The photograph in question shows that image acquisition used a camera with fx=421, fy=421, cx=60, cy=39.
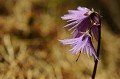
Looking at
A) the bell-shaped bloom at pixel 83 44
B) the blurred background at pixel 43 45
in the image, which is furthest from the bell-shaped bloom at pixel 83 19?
the blurred background at pixel 43 45

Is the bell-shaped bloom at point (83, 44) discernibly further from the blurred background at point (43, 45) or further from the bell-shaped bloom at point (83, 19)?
the blurred background at point (43, 45)

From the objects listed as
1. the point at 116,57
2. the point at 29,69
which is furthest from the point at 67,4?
the point at 29,69

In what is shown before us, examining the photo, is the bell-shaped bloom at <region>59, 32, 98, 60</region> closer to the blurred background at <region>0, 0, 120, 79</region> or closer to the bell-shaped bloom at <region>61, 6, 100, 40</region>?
the bell-shaped bloom at <region>61, 6, 100, 40</region>

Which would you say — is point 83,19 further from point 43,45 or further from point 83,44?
point 43,45

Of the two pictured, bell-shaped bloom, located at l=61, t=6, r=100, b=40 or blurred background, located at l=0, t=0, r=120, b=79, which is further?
blurred background, located at l=0, t=0, r=120, b=79

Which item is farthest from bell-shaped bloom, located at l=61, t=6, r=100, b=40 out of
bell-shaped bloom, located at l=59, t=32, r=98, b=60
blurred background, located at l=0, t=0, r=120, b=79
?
blurred background, located at l=0, t=0, r=120, b=79

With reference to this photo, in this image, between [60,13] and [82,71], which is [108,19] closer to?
[60,13]

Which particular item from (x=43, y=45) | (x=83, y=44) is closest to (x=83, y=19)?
(x=83, y=44)

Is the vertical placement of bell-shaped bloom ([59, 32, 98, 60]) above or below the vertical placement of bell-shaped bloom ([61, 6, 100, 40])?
below
